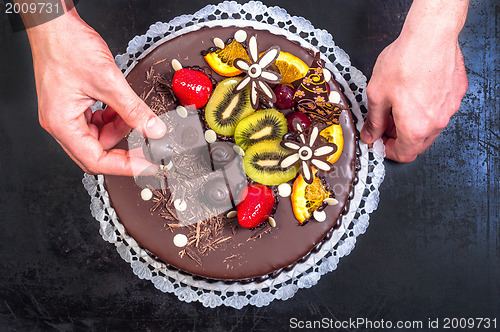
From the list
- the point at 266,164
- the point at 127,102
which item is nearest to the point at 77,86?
the point at 127,102

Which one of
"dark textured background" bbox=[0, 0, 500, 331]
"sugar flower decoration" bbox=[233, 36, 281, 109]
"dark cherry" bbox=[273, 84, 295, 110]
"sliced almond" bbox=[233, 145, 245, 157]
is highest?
"sugar flower decoration" bbox=[233, 36, 281, 109]

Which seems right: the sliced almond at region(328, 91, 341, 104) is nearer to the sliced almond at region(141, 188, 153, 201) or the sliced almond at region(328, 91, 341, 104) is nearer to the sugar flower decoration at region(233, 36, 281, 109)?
the sugar flower decoration at region(233, 36, 281, 109)

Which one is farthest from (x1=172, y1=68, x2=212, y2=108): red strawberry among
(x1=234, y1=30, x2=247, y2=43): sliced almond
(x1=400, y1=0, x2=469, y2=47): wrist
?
(x1=400, y1=0, x2=469, y2=47): wrist

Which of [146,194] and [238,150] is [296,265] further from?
[146,194]

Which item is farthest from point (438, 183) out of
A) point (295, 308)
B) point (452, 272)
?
point (295, 308)

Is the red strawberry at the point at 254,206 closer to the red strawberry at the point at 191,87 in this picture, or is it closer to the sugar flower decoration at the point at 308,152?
the sugar flower decoration at the point at 308,152

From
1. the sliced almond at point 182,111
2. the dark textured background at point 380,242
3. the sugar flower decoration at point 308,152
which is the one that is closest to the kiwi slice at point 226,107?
the sliced almond at point 182,111

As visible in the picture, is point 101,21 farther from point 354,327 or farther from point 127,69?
point 354,327
